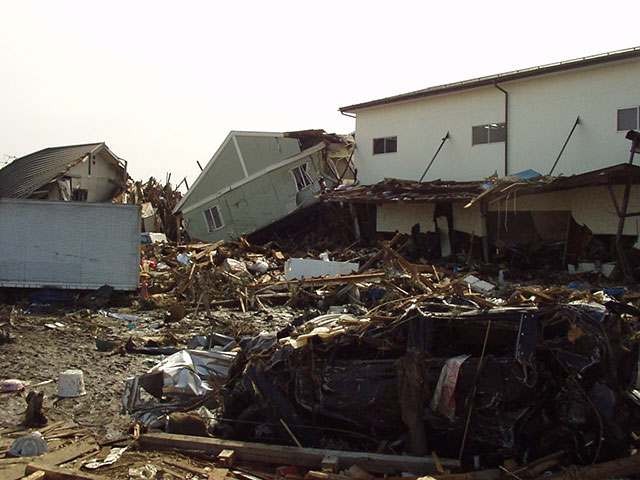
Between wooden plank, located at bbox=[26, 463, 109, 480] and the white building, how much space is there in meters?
15.9

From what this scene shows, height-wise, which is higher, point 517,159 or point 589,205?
point 517,159

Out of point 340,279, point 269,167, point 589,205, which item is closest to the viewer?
point 340,279

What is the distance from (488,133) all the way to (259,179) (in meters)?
9.12

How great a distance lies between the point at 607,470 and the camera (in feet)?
14.7

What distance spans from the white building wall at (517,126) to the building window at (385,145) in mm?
197

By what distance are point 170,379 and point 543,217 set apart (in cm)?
1365

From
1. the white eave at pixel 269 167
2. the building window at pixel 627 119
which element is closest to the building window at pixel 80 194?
the white eave at pixel 269 167

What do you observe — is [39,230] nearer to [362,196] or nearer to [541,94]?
[362,196]

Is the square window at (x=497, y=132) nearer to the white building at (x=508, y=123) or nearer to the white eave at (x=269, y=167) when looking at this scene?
the white building at (x=508, y=123)

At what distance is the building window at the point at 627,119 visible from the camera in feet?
53.1

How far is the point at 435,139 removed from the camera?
69.4ft

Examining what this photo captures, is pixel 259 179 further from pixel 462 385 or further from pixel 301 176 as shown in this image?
pixel 462 385

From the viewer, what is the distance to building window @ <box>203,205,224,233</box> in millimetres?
24750

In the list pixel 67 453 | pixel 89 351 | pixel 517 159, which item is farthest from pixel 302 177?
pixel 67 453
